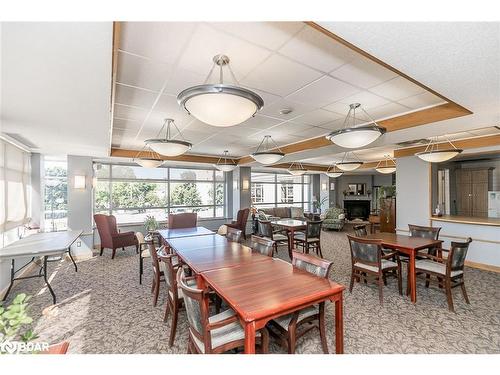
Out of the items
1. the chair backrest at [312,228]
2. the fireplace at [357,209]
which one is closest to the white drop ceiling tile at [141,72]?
the chair backrest at [312,228]

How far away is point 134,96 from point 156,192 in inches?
215

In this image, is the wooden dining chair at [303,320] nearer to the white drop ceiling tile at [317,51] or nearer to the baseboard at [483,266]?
the white drop ceiling tile at [317,51]

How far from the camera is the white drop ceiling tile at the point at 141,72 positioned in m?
2.03

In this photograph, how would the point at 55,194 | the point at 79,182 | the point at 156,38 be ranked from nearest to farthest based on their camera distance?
1. the point at 156,38
2. the point at 79,182
3. the point at 55,194

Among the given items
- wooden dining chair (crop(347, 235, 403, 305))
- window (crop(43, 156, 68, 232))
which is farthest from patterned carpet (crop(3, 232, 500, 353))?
window (crop(43, 156, 68, 232))

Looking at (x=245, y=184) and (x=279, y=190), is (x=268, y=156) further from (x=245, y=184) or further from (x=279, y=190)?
(x=279, y=190)

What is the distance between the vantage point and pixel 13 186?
13.6ft

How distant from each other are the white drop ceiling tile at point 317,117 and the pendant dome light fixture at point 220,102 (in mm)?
1813

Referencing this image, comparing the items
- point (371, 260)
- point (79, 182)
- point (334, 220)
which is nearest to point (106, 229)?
point (79, 182)

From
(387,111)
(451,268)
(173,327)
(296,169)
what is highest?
(387,111)

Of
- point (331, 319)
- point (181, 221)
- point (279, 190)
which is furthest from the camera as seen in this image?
point (279, 190)

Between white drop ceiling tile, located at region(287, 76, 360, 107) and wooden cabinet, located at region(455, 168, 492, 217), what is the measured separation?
242 inches
